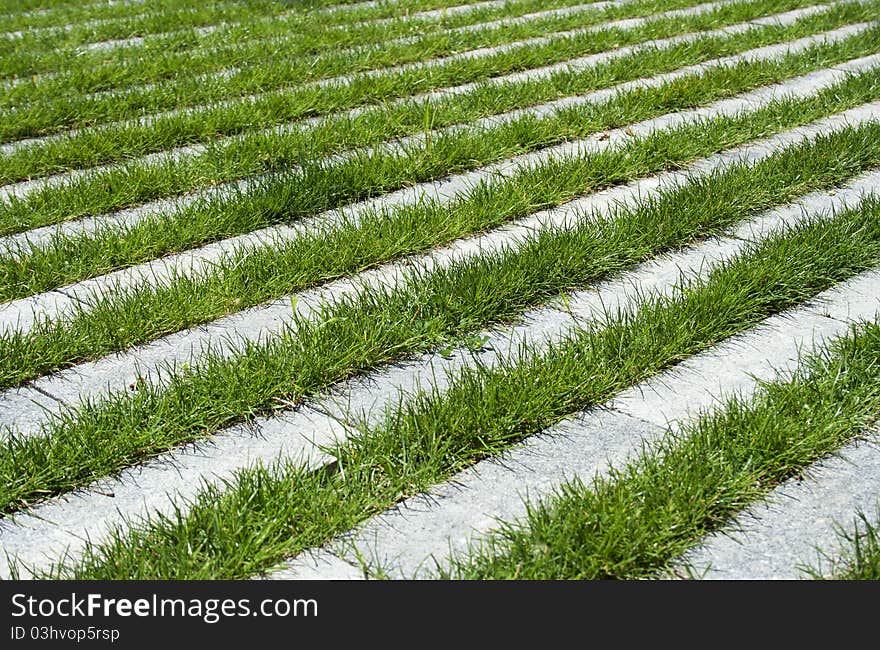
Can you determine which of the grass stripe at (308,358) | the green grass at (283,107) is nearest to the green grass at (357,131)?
the green grass at (283,107)

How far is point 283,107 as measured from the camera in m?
5.27

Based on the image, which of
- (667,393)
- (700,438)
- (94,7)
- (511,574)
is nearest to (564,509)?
(511,574)

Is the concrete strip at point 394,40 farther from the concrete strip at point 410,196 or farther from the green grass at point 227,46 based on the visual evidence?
the concrete strip at point 410,196

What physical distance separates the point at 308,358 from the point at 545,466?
2.60 ft

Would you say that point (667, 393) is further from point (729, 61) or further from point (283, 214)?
point (729, 61)

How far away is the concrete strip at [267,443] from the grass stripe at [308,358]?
0.06 meters

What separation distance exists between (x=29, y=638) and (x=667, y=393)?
68.5 inches

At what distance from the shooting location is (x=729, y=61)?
6238mm

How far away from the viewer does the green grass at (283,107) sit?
15.3 feet

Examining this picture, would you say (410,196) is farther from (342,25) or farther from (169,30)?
(169,30)

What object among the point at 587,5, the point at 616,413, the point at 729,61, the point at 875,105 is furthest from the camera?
the point at 587,5

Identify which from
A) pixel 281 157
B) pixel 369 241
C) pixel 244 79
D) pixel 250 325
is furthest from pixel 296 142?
pixel 250 325

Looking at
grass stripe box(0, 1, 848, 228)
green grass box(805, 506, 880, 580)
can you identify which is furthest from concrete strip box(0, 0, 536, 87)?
green grass box(805, 506, 880, 580)

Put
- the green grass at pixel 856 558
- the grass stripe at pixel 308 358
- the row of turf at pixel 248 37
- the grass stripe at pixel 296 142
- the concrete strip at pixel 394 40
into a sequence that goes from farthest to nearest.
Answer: the row of turf at pixel 248 37, the concrete strip at pixel 394 40, the grass stripe at pixel 296 142, the grass stripe at pixel 308 358, the green grass at pixel 856 558
